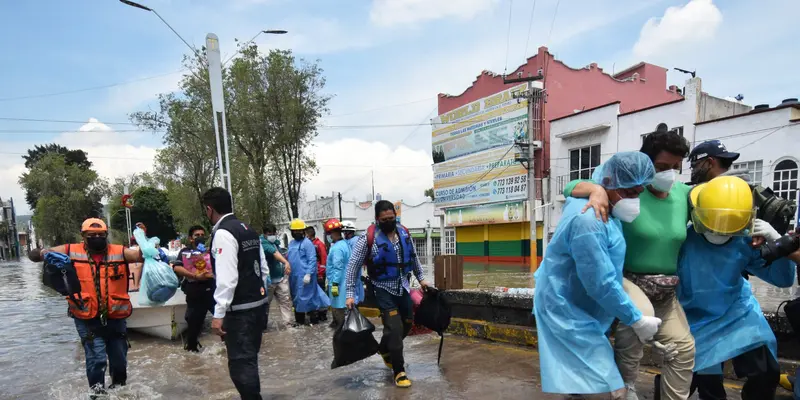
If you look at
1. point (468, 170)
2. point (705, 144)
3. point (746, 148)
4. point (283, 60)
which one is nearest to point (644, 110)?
point (746, 148)

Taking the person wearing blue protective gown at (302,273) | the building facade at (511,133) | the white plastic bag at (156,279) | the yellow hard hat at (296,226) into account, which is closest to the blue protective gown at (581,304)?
the white plastic bag at (156,279)

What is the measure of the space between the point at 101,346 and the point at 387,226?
2729mm

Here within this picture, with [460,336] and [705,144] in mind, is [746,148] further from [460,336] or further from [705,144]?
[705,144]

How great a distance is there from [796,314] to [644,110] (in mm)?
16791

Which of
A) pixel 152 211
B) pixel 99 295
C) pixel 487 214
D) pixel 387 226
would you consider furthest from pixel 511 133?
pixel 152 211

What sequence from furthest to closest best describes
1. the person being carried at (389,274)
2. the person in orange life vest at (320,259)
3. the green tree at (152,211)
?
the green tree at (152,211), the person in orange life vest at (320,259), the person being carried at (389,274)

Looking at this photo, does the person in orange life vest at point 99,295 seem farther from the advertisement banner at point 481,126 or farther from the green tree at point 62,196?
the green tree at point 62,196

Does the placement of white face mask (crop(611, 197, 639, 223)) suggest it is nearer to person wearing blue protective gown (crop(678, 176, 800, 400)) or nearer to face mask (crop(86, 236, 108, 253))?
person wearing blue protective gown (crop(678, 176, 800, 400))

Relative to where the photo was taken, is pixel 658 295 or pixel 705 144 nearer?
pixel 658 295

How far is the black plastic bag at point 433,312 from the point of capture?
4648mm

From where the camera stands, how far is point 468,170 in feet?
84.3

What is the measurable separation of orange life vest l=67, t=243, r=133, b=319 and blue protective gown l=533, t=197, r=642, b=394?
3.63 metres

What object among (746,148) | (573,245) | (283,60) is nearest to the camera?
(573,245)

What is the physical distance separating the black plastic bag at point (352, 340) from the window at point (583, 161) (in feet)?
58.1
